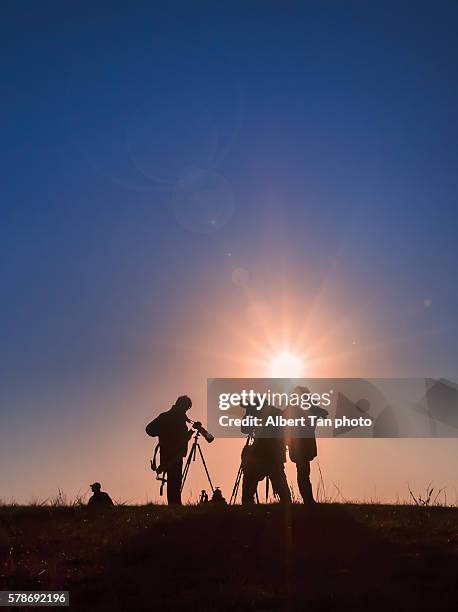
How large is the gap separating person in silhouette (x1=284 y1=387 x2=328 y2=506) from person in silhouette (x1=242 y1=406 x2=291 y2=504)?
520 millimetres

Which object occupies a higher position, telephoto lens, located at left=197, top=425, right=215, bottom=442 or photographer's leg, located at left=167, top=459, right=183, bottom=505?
telephoto lens, located at left=197, top=425, right=215, bottom=442

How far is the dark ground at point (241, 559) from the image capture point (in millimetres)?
8539

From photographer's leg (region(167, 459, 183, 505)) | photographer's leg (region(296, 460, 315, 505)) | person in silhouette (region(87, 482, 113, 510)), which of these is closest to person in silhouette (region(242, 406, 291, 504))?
photographer's leg (region(296, 460, 315, 505))

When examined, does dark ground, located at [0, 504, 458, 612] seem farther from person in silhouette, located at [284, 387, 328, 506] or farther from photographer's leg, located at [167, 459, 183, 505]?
photographer's leg, located at [167, 459, 183, 505]

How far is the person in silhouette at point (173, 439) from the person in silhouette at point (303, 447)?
3.19m

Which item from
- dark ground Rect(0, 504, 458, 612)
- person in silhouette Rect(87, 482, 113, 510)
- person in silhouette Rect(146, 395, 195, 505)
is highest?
person in silhouette Rect(146, 395, 195, 505)

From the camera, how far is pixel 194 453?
2061 cm

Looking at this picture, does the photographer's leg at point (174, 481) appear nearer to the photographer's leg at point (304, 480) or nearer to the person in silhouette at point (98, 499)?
the person in silhouette at point (98, 499)

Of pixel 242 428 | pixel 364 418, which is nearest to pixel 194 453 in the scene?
pixel 242 428

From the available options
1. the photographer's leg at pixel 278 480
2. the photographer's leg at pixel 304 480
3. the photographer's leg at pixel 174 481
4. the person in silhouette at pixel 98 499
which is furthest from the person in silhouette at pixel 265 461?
the person in silhouette at pixel 98 499

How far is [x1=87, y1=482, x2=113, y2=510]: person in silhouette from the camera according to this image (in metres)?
15.5

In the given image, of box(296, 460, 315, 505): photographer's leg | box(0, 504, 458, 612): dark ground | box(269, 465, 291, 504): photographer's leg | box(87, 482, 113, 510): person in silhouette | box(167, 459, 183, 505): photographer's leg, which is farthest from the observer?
box(167, 459, 183, 505): photographer's leg

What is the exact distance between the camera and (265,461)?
17344 mm

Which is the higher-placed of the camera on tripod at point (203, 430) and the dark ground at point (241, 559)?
the camera on tripod at point (203, 430)
